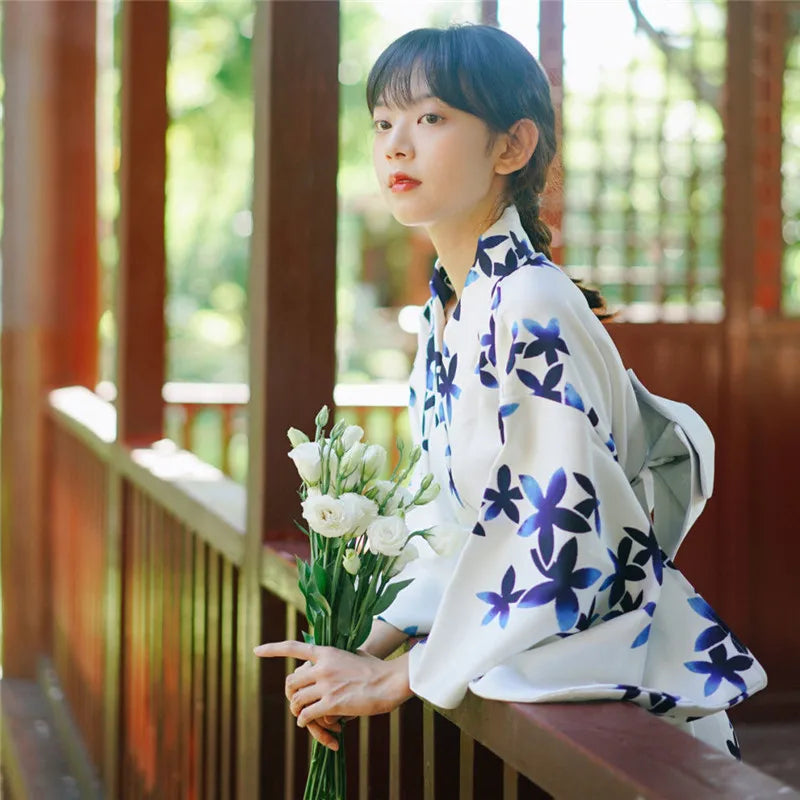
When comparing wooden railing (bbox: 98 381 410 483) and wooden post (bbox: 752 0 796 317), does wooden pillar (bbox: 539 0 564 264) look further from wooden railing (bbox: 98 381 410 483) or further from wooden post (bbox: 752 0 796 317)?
wooden railing (bbox: 98 381 410 483)

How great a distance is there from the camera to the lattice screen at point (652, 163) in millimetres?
3820

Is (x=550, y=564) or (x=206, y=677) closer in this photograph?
(x=550, y=564)

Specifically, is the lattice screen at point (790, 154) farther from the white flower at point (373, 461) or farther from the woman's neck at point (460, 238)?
the white flower at point (373, 461)

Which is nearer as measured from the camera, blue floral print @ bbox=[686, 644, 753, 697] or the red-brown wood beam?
blue floral print @ bbox=[686, 644, 753, 697]

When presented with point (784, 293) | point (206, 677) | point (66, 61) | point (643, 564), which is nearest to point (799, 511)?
point (784, 293)

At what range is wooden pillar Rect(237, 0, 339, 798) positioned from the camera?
2.11 meters

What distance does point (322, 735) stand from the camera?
1.40 m

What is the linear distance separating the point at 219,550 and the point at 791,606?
1.92 meters

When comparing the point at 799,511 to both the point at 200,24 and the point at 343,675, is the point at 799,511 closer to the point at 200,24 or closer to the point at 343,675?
the point at 343,675

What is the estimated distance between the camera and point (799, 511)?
372cm

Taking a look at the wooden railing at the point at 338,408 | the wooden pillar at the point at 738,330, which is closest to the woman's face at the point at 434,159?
the wooden pillar at the point at 738,330

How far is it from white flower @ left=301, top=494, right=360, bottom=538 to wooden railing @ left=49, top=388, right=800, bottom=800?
8.1 inches

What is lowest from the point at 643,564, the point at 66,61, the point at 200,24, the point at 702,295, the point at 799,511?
the point at 799,511

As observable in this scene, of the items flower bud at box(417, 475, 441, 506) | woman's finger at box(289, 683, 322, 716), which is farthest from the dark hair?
woman's finger at box(289, 683, 322, 716)
